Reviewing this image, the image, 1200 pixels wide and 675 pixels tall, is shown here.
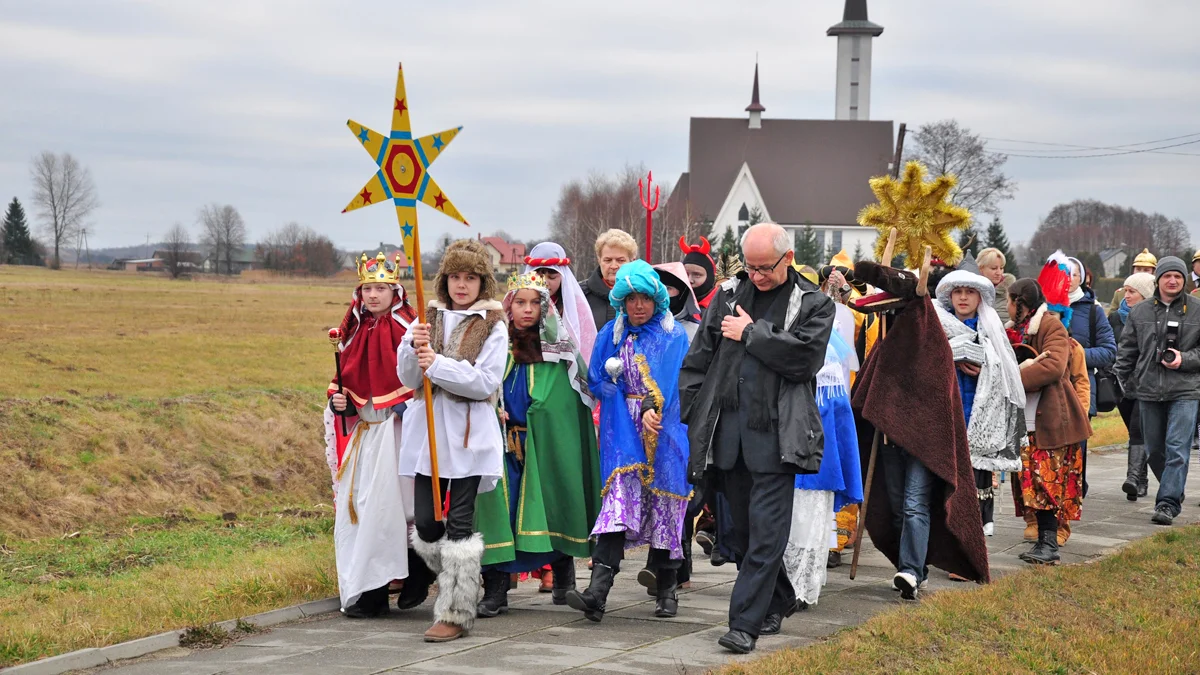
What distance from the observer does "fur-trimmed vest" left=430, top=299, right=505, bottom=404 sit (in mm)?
6961

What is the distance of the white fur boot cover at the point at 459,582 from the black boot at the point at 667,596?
101cm

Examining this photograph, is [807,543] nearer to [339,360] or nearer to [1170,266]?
[339,360]

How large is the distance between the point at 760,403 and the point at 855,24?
9904 centimetres

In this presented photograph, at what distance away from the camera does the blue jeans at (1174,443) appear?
35.3 ft

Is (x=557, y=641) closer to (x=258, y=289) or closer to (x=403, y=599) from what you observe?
(x=403, y=599)

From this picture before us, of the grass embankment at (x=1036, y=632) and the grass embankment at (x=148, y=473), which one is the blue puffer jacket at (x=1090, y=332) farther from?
the grass embankment at (x=148, y=473)

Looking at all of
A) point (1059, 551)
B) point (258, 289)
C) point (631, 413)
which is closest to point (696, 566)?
point (631, 413)

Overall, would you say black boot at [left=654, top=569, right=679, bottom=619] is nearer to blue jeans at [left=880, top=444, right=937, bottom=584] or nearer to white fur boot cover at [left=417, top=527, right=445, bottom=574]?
white fur boot cover at [left=417, top=527, right=445, bottom=574]

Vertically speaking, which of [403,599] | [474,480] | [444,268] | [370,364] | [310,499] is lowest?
[310,499]

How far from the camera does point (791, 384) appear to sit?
6.41 meters

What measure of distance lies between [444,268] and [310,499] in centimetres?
1094

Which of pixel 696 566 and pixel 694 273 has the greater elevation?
pixel 694 273

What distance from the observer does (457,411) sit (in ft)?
22.8

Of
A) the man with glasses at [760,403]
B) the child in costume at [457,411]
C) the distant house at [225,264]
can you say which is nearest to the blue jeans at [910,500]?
the man with glasses at [760,403]
